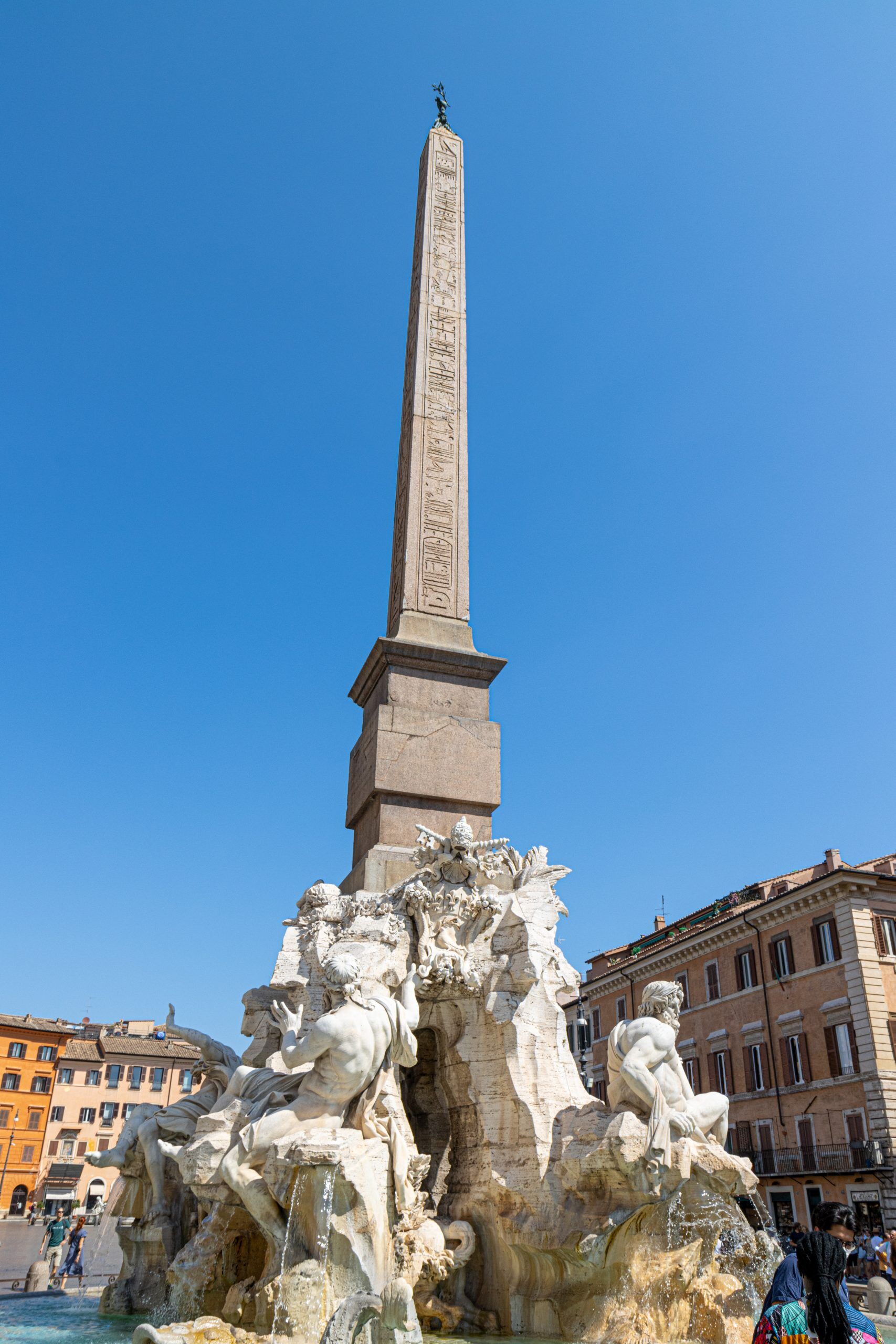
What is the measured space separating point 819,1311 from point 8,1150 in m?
44.6

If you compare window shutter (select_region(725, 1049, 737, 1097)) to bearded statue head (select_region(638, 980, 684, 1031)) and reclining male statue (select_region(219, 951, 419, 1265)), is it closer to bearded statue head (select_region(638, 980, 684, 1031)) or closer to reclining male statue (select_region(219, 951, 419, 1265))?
bearded statue head (select_region(638, 980, 684, 1031))

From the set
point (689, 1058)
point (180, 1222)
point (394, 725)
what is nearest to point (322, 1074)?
point (180, 1222)

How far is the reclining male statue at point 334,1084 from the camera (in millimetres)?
5301

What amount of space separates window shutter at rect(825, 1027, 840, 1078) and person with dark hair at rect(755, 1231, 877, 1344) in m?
21.4

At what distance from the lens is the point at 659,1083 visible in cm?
597

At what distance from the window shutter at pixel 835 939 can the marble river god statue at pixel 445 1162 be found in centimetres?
1801

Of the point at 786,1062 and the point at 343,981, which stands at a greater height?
the point at 786,1062

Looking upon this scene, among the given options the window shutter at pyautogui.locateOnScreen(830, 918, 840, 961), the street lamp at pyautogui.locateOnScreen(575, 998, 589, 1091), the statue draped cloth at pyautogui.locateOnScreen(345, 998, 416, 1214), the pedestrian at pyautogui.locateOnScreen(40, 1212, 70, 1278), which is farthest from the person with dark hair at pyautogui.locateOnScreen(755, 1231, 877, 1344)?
the window shutter at pyautogui.locateOnScreen(830, 918, 840, 961)

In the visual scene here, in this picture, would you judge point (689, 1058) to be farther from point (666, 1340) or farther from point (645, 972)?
point (666, 1340)

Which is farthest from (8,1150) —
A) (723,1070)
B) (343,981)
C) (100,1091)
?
(343,981)

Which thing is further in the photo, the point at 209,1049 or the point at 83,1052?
the point at 83,1052

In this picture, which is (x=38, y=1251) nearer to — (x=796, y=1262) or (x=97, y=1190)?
Result: (x=796, y=1262)

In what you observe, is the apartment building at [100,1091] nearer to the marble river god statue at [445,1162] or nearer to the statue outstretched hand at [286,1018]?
the marble river god statue at [445,1162]

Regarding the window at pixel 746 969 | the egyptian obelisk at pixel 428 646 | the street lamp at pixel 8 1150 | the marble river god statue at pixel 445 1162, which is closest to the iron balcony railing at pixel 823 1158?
the window at pixel 746 969
